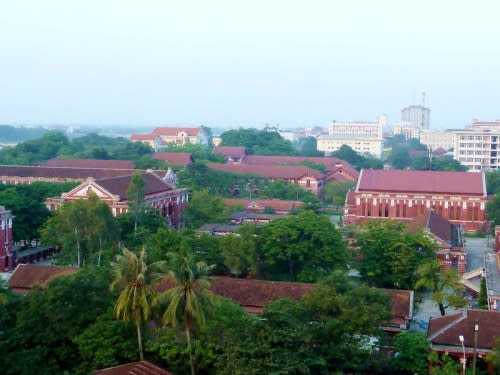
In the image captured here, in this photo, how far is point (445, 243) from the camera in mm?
Result: 38250

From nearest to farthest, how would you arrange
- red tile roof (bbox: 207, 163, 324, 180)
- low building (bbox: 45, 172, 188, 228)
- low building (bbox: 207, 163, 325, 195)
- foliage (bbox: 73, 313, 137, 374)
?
foliage (bbox: 73, 313, 137, 374), low building (bbox: 45, 172, 188, 228), low building (bbox: 207, 163, 325, 195), red tile roof (bbox: 207, 163, 324, 180)

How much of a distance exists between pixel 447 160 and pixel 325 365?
66.9m

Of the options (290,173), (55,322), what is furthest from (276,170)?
(55,322)

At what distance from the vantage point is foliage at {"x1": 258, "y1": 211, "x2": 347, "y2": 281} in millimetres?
32281

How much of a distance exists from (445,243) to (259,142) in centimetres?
6570

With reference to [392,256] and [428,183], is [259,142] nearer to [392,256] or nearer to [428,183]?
[428,183]

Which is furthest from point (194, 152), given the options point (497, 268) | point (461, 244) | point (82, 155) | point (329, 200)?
point (497, 268)

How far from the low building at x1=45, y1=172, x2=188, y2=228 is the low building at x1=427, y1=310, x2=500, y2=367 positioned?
25477 mm

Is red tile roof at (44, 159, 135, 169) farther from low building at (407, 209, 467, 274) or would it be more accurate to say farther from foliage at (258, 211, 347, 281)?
foliage at (258, 211, 347, 281)

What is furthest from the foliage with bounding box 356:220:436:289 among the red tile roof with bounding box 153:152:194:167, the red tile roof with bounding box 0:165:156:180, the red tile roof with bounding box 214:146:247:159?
the red tile roof with bounding box 214:146:247:159

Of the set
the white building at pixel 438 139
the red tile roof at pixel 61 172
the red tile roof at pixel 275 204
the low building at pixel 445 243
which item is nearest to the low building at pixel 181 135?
the white building at pixel 438 139

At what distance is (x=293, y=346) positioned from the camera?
19.3m

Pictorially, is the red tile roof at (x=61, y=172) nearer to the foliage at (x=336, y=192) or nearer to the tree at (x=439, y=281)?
the foliage at (x=336, y=192)

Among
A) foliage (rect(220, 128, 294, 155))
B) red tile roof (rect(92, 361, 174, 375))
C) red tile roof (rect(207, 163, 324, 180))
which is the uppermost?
foliage (rect(220, 128, 294, 155))
